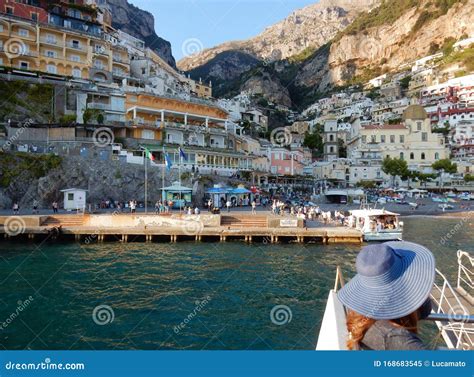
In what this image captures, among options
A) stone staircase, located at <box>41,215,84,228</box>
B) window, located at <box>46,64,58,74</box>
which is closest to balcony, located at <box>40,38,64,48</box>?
window, located at <box>46,64,58,74</box>

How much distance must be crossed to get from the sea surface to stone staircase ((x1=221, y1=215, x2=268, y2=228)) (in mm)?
5622

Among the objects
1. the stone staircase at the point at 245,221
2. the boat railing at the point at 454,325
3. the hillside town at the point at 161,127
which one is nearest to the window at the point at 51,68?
the hillside town at the point at 161,127

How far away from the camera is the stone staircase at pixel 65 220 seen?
32691 millimetres

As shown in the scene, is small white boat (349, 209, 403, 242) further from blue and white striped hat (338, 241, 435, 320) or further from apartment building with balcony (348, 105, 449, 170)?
apartment building with balcony (348, 105, 449, 170)

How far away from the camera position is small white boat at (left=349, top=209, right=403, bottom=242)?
32.2 metres

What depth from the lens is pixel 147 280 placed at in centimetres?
1884

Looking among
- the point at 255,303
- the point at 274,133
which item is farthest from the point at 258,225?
the point at 274,133

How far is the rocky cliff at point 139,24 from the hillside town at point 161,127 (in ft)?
145

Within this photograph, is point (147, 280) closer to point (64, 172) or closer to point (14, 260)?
point (14, 260)

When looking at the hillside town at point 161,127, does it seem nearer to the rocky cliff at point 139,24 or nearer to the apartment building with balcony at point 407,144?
the apartment building with balcony at point 407,144

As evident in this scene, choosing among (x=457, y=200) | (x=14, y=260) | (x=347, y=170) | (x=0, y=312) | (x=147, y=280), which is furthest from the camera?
(x=347, y=170)

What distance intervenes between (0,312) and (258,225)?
22777mm

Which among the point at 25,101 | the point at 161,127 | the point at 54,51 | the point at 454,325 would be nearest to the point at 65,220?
the point at 161,127

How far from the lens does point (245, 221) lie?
34656 millimetres
